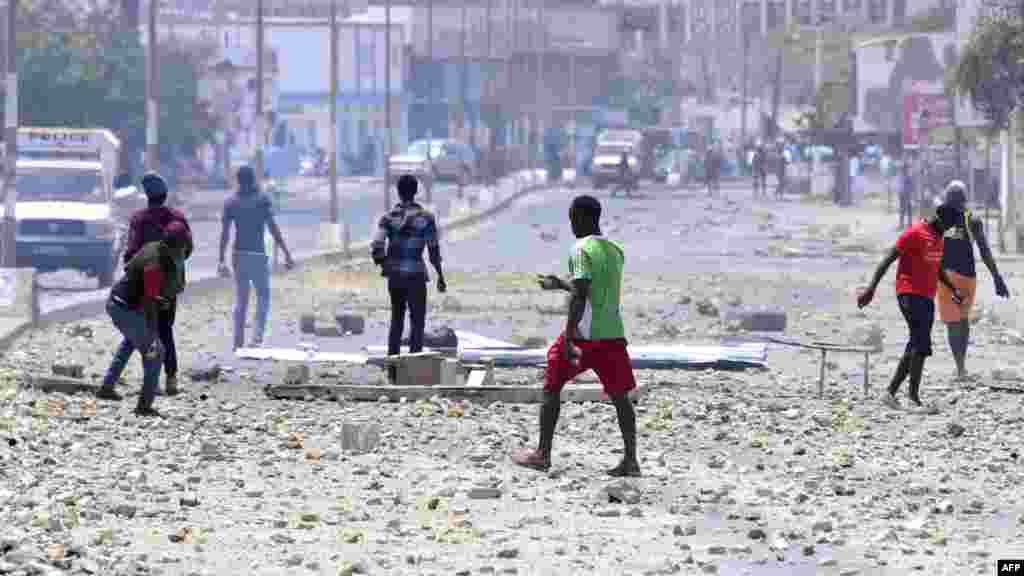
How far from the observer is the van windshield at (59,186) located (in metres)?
38.4

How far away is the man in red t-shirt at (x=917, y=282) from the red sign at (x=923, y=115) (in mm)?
34968

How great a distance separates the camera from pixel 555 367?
14359 mm

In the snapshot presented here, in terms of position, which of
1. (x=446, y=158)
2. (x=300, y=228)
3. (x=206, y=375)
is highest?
(x=206, y=375)

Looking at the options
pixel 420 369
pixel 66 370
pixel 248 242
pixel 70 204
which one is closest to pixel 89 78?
pixel 70 204

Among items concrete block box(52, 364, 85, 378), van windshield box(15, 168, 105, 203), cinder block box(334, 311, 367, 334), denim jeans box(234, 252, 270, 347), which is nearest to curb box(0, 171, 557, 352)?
denim jeans box(234, 252, 270, 347)

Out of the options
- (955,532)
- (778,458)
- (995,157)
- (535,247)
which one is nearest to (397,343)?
(778,458)

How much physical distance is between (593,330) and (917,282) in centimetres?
498

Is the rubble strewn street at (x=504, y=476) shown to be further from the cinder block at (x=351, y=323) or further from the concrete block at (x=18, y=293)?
the concrete block at (x=18, y=293)

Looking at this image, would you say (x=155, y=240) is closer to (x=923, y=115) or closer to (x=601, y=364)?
(x=601, y=364)

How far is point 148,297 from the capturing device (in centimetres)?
1725

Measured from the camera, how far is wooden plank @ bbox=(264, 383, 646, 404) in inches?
722

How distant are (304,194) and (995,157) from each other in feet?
95.4

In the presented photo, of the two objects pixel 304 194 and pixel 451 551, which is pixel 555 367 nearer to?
pixel 451 551

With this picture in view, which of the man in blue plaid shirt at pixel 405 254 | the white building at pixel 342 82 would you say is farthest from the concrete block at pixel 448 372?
the white building at pixel 342 82
